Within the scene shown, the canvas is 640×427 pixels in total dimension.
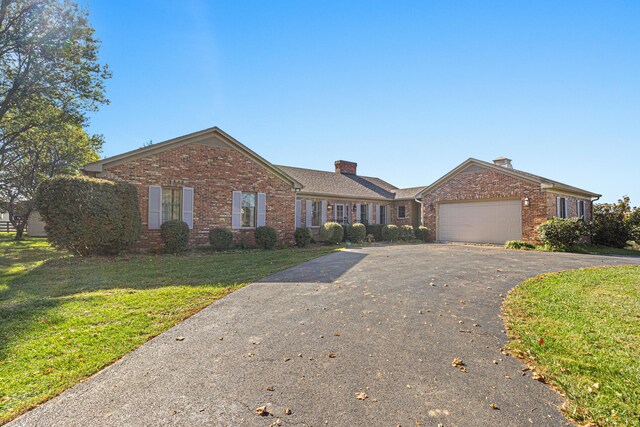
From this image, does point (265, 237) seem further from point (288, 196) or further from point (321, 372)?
point (321, 372)

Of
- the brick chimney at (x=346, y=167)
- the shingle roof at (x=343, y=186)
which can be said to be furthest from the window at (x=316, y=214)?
the brick chimney at (x=346, y=167)

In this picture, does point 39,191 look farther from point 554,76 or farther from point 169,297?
point 554,76

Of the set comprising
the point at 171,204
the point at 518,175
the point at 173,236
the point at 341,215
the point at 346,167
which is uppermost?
the point at 346,167

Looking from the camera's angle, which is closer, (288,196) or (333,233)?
(288,196)

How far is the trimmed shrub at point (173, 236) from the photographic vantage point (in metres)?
12.1

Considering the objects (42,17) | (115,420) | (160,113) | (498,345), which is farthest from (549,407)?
(42,17)

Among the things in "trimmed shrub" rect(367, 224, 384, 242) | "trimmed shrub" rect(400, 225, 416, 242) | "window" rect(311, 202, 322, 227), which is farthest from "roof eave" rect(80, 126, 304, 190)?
"trimmed shrub" rect(400, 225, 416, 242)

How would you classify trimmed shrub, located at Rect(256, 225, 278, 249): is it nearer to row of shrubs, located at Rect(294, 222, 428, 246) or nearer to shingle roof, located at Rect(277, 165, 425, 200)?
row of shrubs, located at Rect(294, 222, 428, 246)

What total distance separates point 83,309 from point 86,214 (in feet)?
19.7

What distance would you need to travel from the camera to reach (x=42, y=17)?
1451 cm

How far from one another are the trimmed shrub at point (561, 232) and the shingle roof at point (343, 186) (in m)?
8.69

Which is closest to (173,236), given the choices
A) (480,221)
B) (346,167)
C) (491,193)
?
(480,221)

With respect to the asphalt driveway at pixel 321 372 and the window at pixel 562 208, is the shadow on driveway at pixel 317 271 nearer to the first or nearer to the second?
the asphalt driveway at pixel 321 372

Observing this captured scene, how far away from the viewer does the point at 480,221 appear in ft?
58.8
